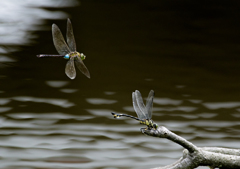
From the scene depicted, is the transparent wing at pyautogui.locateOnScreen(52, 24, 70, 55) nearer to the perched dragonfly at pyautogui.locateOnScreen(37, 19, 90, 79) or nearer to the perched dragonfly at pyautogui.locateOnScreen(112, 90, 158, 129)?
the perched dragonfly at pyautogui.locateOnScreen(37, 19, 90, 79)

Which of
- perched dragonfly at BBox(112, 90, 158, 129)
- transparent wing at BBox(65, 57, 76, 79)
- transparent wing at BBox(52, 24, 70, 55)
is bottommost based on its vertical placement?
perched dragonfly at BBox(112, 90, 158, 129)

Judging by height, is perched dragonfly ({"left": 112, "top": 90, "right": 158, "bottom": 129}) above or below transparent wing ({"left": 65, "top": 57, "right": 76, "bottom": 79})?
below

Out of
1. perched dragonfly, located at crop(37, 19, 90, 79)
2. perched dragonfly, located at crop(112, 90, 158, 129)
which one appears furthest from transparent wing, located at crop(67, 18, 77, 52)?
perched dragonfly, located at crop(112, 90, 158, 129)

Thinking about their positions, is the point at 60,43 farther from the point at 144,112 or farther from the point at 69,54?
→ the point at 144,112

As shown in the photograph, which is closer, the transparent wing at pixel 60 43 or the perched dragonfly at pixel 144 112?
the transparent wing at pixel 60 43

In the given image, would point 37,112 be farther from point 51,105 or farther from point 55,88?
point 55,88

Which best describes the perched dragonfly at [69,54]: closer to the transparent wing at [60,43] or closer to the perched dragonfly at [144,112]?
the transparent wing at [60,43]

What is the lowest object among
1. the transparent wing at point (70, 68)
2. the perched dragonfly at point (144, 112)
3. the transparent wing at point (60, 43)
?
the perched dragonfly at point (144, 112)

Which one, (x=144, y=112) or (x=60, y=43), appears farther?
(x=144, y=112)

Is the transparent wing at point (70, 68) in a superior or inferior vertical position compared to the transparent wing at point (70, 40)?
inferior

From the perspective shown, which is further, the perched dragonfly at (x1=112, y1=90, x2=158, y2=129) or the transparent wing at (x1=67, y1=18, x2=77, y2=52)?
the perched dragonfly at (x1=112, y1=90, x2=158, y2=129)

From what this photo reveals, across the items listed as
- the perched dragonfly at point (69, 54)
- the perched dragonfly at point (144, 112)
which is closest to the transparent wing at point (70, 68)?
the perched dragonfly at point (69, 54)

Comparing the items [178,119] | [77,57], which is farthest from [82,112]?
[77,57]

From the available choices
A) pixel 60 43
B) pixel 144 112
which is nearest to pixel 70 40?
pixel 60 43
